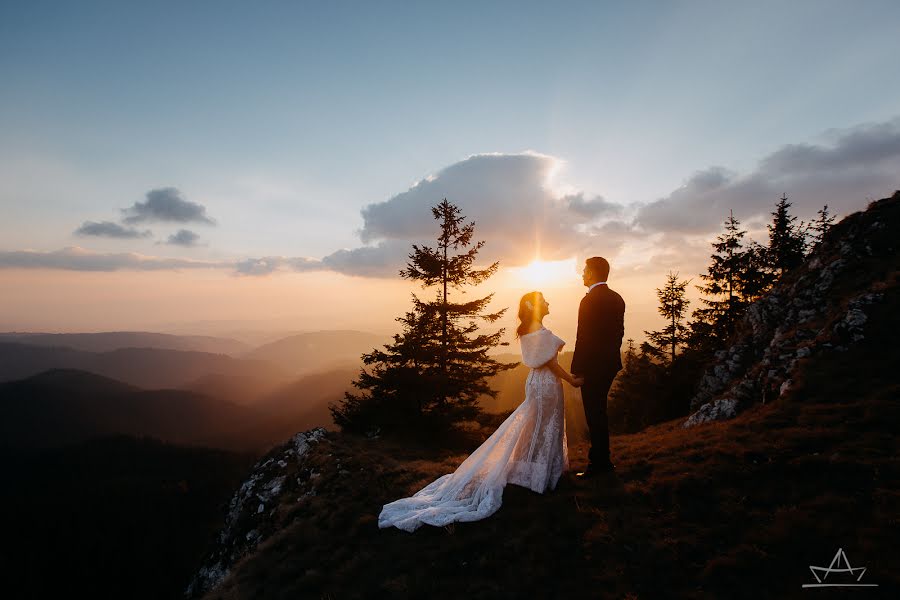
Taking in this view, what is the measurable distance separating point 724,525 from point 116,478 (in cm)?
18004

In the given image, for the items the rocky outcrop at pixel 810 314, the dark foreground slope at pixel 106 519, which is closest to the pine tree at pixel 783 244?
the rocky outcrop at pixel 810 314

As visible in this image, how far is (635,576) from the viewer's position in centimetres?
575

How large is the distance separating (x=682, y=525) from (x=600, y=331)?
3650mm

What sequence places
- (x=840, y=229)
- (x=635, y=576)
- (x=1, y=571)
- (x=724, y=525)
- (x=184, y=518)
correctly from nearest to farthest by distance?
(x=635, y=576), (x=724, y=525), (x=840, y=229), (x=1, y=571), (x=184, y=518)

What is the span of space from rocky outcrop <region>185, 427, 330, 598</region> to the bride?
270 inches

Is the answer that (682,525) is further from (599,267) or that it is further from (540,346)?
(599,267)

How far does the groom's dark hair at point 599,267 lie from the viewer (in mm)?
8508

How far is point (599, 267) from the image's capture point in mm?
8508

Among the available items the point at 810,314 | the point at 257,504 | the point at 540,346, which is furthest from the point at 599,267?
the point at 257,504

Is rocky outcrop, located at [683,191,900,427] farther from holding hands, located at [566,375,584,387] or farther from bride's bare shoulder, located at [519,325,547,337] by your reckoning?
bride's bare shoulder, located at [519,325,547,337]

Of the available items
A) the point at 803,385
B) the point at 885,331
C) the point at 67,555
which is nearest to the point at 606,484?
the point at 803,385

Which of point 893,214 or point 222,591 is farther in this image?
point 893,214

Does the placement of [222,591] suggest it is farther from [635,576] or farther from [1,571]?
[1,571]

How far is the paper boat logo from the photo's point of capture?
4918mm
